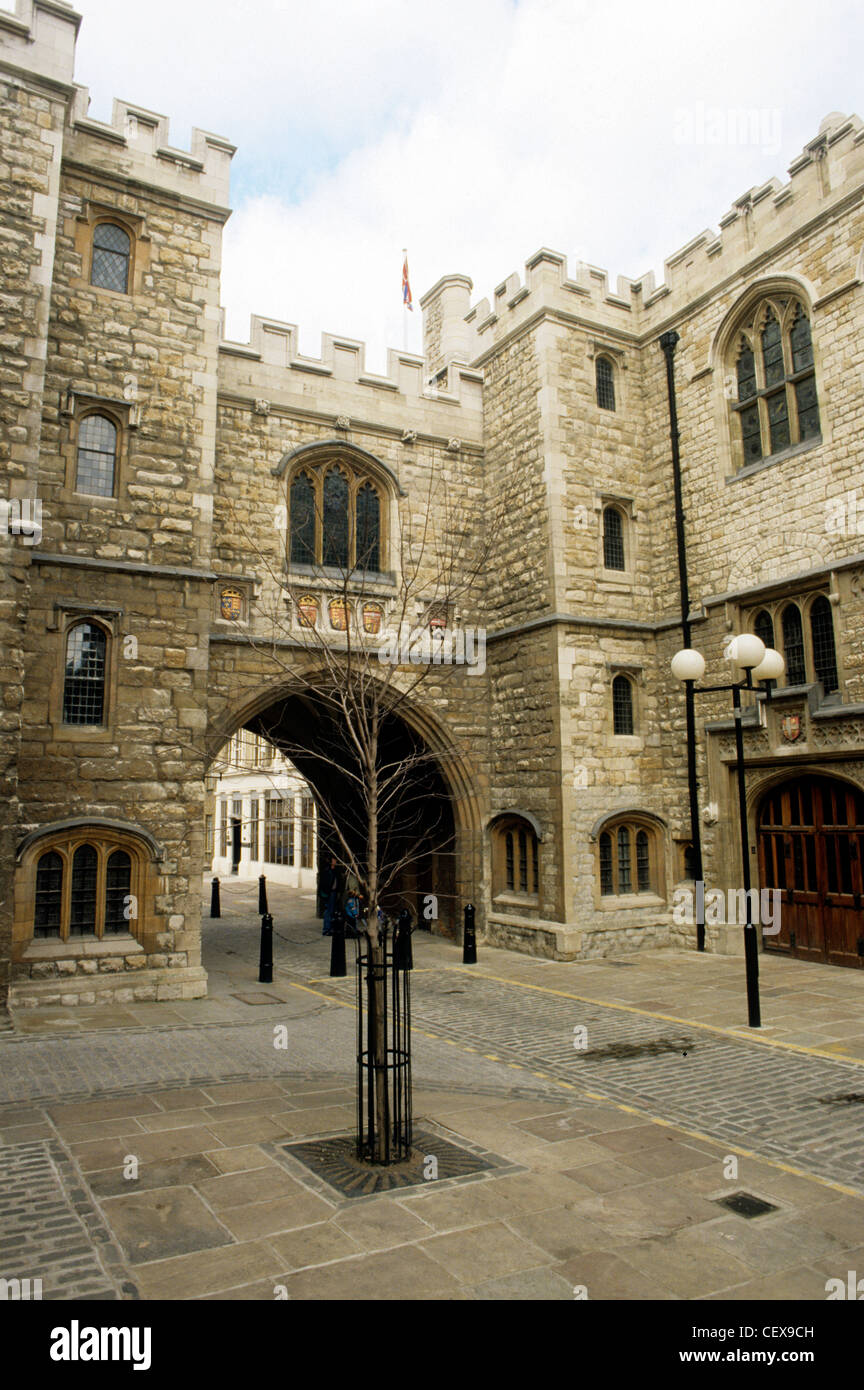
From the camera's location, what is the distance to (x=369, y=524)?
1594cm

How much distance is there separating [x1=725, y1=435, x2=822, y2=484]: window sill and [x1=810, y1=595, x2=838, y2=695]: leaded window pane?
222cm

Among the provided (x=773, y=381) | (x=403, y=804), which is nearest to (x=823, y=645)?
(x=773, y=381)

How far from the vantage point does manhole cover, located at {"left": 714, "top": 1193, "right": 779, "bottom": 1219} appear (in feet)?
16.3

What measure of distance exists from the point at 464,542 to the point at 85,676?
7672 millimetres

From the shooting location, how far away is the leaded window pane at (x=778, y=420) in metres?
13.8

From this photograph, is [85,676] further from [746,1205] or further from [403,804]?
[746,1205]

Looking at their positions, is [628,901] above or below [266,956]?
above

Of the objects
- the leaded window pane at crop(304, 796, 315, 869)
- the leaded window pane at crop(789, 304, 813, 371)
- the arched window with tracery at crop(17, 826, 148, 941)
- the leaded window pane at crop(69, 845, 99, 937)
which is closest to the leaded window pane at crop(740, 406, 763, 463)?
the leaded window pane at crop(789, 304, 813, 371)

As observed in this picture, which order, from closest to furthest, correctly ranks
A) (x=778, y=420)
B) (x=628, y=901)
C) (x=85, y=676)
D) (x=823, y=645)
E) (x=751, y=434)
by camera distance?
(x=85, y=676), (x=823, y=645), (x=778, y=420), (x=751, y=434), (x=628, y=901)

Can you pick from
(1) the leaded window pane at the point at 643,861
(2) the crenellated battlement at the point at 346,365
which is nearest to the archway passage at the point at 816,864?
(1) the leaded window pane at the point at 643,861

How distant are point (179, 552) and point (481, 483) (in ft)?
22.5

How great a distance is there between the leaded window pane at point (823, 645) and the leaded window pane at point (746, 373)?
3.86 meters

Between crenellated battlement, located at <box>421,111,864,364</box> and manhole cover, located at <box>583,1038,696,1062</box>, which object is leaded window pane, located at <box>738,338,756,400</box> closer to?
crenellated battlement, located at <box>421,111,864,364</box>

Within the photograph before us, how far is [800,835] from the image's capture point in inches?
530
